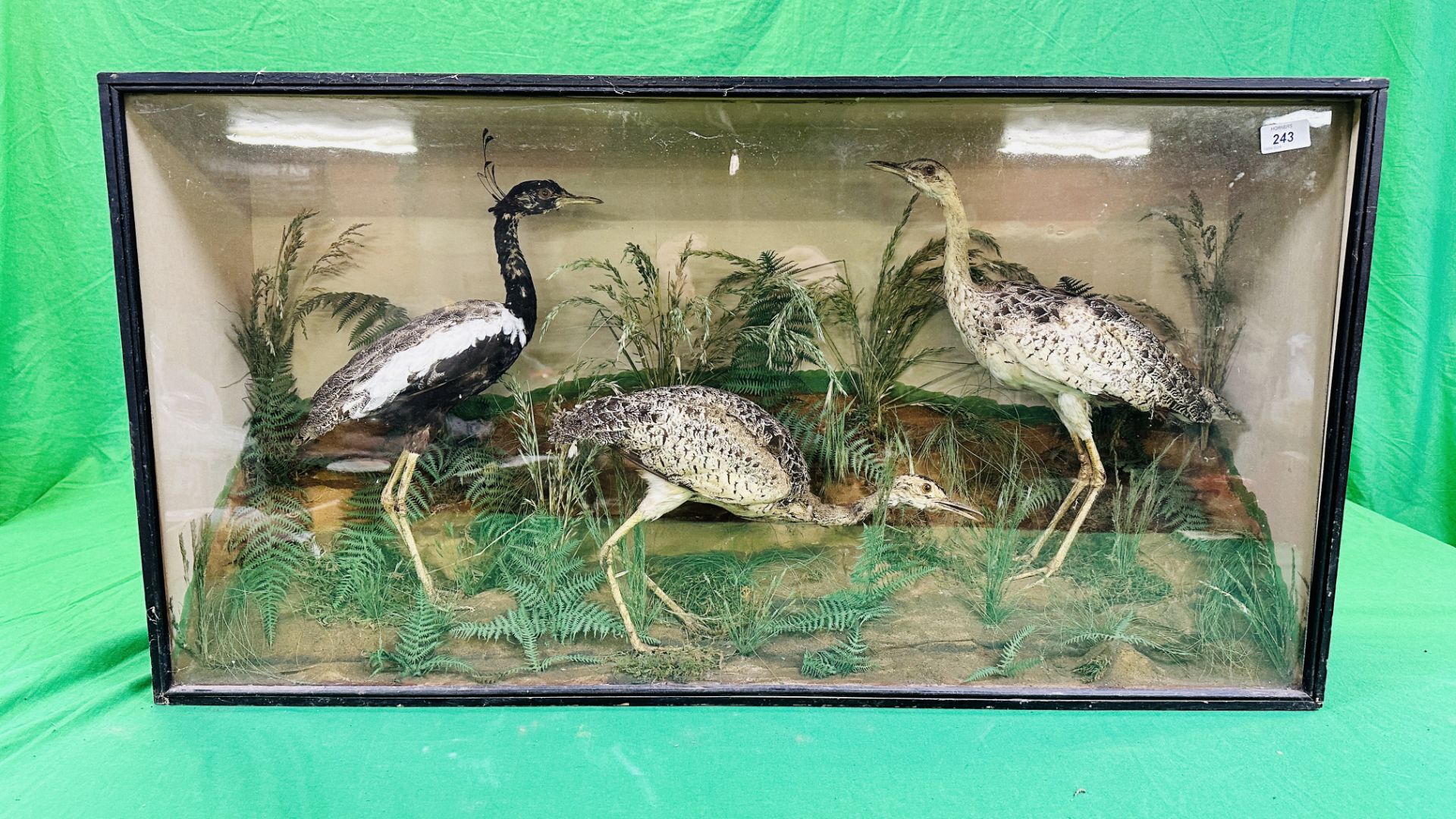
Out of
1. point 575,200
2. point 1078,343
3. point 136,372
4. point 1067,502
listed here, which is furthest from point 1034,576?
point 136,372

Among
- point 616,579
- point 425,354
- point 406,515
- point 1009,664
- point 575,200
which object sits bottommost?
point 1009,664

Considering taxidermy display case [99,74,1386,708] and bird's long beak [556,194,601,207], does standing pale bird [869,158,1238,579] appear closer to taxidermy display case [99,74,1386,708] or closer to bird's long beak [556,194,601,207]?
taxidermy display case [99,74,1386,708]

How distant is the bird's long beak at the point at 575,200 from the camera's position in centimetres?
177

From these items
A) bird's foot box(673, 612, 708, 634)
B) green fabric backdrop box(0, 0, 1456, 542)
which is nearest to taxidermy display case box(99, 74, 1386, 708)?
bird's foot box(673, 612, 708, 634)

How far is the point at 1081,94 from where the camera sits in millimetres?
1588

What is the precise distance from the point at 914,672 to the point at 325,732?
1248 millimetres

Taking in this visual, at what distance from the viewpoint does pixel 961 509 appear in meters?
1.84

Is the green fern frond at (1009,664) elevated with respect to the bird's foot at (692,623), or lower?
lower

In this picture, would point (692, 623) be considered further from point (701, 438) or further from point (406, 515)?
point (406, 515)

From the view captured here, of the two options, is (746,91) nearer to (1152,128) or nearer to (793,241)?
(793,241)

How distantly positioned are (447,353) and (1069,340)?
1344mm

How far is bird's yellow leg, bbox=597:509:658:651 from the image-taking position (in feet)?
5.95

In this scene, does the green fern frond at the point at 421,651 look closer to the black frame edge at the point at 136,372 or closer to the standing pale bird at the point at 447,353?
the standing pale bird at the point at 447,353

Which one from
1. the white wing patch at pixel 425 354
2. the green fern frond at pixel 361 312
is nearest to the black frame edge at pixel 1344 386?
the white wing patch at pixel 425 354
